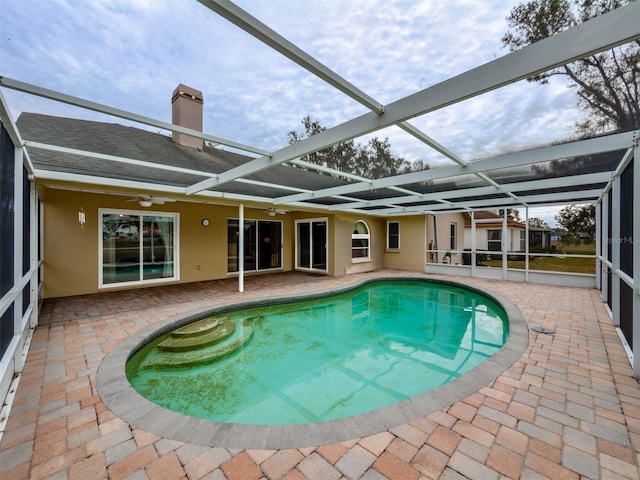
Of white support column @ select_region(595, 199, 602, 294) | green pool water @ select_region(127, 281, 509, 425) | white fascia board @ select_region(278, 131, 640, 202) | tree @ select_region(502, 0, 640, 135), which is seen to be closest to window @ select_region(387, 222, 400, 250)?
green pool water @ select_region(127, 281, 509, 425)

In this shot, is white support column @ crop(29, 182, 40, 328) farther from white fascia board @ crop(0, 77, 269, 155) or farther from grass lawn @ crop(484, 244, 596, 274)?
grass lawn @ crop(484, 244, 596, 274)

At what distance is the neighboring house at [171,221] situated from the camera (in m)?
4.53

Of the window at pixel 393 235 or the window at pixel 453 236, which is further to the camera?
the window at pixel 453 236

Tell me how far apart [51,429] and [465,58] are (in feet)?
15.2

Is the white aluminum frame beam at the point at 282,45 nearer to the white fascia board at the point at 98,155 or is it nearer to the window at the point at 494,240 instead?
the white fascia board at the point at 98,155

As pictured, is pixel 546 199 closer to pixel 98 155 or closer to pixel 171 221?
pixel 98 155

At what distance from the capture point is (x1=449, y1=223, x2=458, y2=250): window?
15141mm

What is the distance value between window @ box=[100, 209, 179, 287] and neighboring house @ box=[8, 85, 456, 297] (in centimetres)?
3

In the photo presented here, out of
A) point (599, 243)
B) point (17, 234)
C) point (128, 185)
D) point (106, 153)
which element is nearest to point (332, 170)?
point (106, 153)

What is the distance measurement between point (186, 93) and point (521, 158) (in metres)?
9.68

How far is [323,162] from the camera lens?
4.64m

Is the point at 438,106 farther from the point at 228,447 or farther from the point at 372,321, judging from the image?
the point at 372,321

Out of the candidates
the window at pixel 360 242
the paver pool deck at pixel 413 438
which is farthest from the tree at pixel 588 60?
the window at pixel 360 242

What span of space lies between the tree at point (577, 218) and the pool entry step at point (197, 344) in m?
11.9
